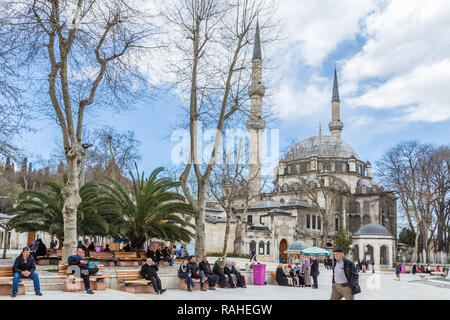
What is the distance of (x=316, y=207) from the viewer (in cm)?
4469

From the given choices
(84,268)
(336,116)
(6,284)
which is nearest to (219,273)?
(84,268)

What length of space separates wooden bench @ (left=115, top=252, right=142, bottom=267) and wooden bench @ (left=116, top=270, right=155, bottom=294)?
5645mm

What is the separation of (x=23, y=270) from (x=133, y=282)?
287 cm

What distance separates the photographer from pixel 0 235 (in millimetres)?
43250

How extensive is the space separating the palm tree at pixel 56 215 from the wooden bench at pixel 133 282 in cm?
474

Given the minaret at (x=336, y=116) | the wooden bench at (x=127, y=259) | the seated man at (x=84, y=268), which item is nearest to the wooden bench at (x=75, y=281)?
the seated man at (x=84, y=268)

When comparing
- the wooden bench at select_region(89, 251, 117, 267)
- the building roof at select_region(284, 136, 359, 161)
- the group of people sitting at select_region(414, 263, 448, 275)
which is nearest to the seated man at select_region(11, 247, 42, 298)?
the wooden bench at select_region(89, 251, 117, 267)

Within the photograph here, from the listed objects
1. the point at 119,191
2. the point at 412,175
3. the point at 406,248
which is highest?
the point at 412,175

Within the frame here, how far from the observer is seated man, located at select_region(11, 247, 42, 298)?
33.9 feet

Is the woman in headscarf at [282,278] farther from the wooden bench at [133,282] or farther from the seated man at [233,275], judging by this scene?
the wooden bench at [133,282]

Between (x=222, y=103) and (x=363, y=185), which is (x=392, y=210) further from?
(x=222, y=103)

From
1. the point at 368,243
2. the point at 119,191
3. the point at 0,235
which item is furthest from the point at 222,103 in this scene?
the point at 0,235
